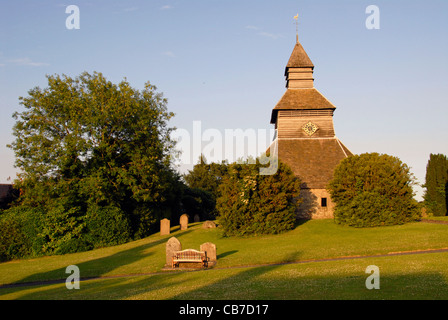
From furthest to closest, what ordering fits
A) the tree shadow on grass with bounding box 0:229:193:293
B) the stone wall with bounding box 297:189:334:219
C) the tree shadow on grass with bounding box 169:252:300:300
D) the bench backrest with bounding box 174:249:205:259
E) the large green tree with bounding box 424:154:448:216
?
the large green tree with bounding box 424:154:448:216, the stone wall with bounding box 297:189:334:219, the bench backrest with bounding box 174:249:205:259, the tree shadow on grass with bounding box 0:229:193:293, the tree shadow on grass with bounding box 169:252:300:300

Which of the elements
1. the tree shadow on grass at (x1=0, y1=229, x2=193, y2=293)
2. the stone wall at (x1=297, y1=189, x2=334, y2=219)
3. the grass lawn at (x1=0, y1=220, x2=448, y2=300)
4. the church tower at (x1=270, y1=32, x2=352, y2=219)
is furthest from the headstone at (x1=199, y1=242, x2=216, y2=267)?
the church tower at (x1=270, y1=32, x2=352, y2=219)

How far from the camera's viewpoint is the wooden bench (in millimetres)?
20203

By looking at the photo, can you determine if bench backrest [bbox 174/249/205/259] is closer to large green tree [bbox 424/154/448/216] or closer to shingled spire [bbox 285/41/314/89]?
shingled spire [bbox 285/41/314/89]

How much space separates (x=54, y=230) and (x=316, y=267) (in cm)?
2275

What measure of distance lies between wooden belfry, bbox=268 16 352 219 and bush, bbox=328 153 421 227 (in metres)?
5.95

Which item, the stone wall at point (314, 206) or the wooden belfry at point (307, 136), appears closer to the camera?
the stone wall at point (314, 206)

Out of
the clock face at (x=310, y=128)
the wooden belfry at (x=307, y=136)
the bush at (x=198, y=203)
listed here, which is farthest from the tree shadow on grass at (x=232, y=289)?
the bush at (x=198, y=203)

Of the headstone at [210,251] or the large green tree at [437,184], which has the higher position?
the large green tree at [437,184]

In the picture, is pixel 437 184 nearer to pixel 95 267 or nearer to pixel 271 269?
pixel 271 269

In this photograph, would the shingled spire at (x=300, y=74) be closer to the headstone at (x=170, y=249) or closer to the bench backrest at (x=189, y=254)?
the headstone at (x=170, y=249)

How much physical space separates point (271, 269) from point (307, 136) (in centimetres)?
2819

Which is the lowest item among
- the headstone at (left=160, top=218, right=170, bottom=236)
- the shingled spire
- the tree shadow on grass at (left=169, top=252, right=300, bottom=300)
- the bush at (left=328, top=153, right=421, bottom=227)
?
the headstone at (left=160, top=218, right=170, bottom=236)

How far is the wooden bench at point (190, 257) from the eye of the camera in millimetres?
20203
